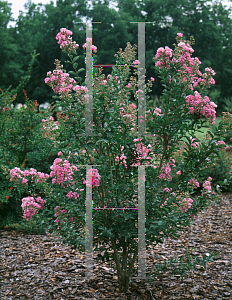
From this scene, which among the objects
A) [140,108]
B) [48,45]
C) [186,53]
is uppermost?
[48,45]

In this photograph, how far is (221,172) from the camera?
580 centimetres

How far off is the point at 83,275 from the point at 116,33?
2141cm

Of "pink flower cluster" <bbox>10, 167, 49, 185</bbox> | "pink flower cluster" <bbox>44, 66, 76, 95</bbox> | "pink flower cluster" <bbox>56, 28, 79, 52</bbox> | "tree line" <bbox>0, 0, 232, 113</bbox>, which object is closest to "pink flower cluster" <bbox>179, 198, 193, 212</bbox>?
"pink flower cluster" <bbox>10, 167, 49, 185</bbox>

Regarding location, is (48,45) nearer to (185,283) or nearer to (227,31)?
(227,31)

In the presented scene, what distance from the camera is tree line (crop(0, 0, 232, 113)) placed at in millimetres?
22141

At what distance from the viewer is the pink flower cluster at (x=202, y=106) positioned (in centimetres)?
200

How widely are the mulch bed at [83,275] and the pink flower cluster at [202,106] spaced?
104 cm

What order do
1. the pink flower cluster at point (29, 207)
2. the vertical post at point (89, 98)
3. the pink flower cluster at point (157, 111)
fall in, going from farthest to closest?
the pink flower cluster at point (29, 207) < the pink flower cluster at point (157, 111) < the vertical post at point (89, 98)

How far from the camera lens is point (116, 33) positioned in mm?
21828

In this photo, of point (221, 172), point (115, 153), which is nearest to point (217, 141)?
point (115, 153)

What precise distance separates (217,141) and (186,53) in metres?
0.64

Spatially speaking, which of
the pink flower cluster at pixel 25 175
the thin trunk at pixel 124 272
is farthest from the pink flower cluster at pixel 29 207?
the thin trunk at pixel 124 272

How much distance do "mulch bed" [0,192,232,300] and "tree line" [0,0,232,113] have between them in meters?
18.8

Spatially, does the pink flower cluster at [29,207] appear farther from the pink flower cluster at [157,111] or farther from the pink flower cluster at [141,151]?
the pink flower cluster at [157,111]
